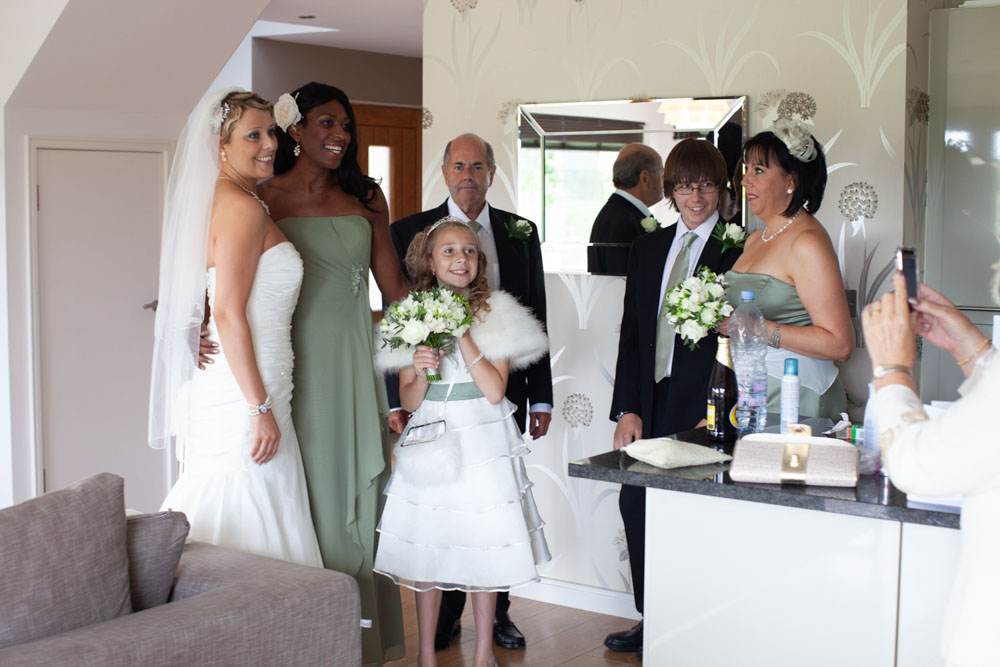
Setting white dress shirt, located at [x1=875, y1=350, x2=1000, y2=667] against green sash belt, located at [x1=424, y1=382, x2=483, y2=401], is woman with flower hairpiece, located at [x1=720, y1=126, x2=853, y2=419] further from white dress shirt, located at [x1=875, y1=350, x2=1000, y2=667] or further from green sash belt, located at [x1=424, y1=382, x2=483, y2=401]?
white dress shirt, located at [x1=875, y1=350, x2=1000, y2=667]

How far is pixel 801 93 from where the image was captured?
348 cm

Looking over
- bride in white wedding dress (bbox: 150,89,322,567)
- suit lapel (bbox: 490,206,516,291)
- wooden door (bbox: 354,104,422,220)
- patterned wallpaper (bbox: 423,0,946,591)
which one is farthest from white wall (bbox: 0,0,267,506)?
wooden door (bbox: 354,104,422,220)

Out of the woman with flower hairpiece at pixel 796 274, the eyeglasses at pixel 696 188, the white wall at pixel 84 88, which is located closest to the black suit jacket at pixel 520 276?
the eyeglasses at pixel 696 188

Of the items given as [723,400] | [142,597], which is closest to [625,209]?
[723,400]

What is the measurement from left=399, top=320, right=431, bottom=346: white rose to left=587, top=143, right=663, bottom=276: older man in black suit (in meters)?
1.16

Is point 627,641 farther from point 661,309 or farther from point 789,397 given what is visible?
point 789,397

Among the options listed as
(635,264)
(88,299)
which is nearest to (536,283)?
(635,264)

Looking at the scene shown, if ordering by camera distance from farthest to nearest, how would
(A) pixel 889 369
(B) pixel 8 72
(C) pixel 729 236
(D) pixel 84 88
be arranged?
(D) pixel 84 88, (B) pixel 8 72, (C) pixel 729 236, (A) pixel 889 369

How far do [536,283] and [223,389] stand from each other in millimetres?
1223

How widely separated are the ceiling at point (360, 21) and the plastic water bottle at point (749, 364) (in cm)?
477

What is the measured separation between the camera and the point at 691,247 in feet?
11.1

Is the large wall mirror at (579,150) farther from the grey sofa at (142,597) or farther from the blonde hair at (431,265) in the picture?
the grey sofa at (142,597)

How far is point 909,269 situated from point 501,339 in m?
1.50

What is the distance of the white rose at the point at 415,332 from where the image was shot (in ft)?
9.40
